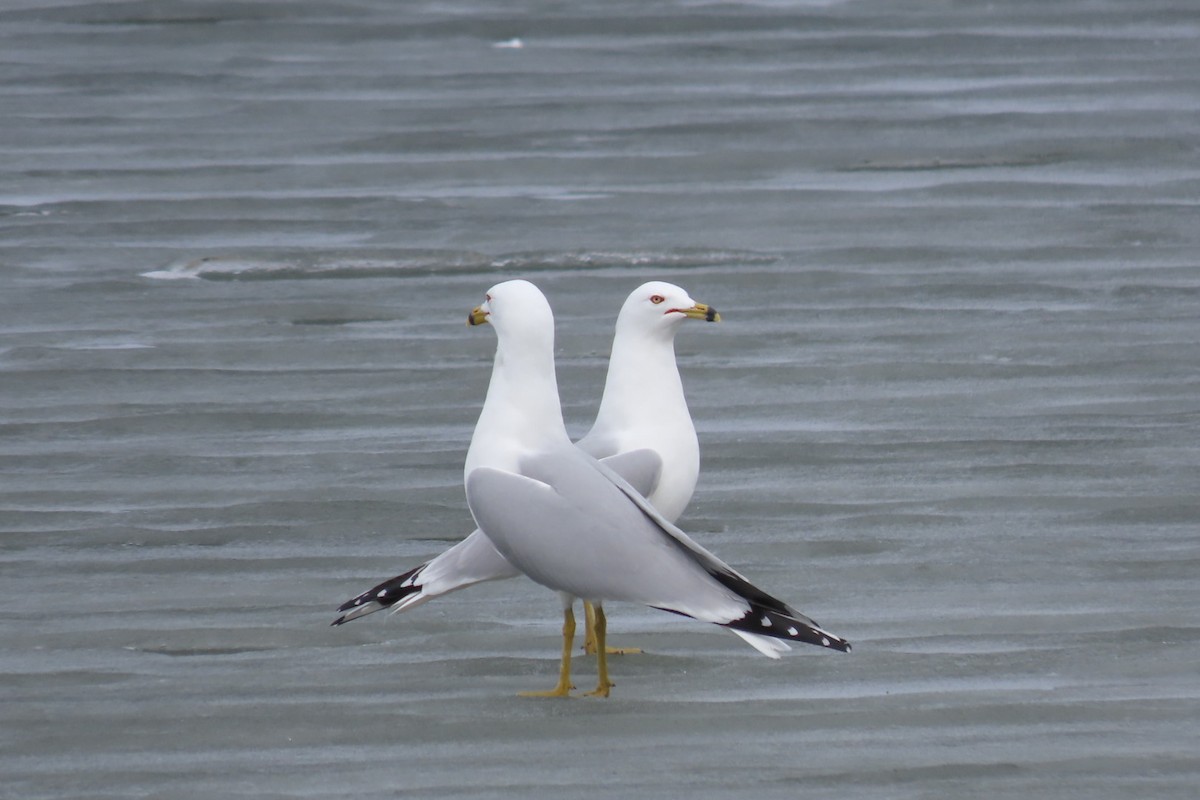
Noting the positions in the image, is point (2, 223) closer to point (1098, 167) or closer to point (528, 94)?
point (528, 94)

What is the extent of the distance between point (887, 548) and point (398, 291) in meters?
3.08

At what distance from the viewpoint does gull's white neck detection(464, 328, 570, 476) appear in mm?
5020

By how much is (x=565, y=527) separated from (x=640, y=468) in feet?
1.97

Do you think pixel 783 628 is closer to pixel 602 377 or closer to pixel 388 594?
pixel 388 594

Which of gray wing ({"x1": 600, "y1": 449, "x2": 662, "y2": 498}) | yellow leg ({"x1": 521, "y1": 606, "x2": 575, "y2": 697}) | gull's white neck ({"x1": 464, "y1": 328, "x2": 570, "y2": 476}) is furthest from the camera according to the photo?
gray wing ({"x1": 600, "y1": 449, "x2": 662, "y2": 498})

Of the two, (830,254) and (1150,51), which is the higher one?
(1150,51)

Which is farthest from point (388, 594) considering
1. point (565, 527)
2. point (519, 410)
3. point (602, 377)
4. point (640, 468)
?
point (602, 377)

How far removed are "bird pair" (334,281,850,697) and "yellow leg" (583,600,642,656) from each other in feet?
0.29

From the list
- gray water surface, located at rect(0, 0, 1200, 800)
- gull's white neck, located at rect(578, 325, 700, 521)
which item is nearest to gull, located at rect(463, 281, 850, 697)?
gray water surface, located at rect(0, 0, 1200, 800)

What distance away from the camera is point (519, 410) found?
199 inches

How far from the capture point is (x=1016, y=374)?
721 centimetres

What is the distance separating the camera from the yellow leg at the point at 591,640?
5.06 m

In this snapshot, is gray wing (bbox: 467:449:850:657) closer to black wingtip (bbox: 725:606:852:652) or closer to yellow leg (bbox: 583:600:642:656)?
black wingtip (bbox: 725:606:852:652)

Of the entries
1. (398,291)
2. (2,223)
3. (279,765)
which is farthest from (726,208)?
(279,765)
